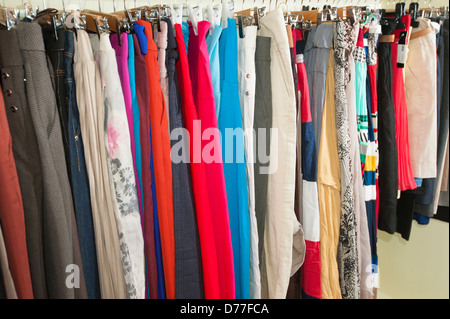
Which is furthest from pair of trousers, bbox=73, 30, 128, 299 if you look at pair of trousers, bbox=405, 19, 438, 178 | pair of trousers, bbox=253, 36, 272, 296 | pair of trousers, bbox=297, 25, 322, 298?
pair of trousers, bbox=405, 19, 438, 178

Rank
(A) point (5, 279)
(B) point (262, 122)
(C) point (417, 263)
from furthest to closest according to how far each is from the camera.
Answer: (C) point (417, 263)
(B) point (262, 122)
(A) point (5, 279)

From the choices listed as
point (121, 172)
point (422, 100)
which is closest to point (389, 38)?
point (422, 100)

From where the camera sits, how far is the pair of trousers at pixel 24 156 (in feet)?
1.74

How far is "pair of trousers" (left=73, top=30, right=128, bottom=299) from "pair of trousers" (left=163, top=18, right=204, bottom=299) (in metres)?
0.14

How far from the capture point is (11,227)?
20.5 inches

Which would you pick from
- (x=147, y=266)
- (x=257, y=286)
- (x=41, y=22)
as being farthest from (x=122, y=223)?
(x=41, y=22)

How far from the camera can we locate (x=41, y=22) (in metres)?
0.63

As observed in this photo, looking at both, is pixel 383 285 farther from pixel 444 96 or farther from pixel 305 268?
pixel 444 96

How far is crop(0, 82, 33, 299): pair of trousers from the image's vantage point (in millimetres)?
511

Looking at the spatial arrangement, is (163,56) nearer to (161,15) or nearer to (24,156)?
(161,15)

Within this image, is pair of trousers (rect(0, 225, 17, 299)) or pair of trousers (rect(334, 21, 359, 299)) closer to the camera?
pair of trousers (rect(0, 225, 17, 299))

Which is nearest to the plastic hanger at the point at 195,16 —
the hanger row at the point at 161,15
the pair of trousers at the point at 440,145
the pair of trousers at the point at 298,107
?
the hanger row at the point at 161,15

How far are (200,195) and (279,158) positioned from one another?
23cm

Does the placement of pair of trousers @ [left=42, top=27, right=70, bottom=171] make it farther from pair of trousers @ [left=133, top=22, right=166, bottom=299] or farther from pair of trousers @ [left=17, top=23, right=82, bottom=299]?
pair of trousers @ [left=133, top=22, right=166, bottom=299]
